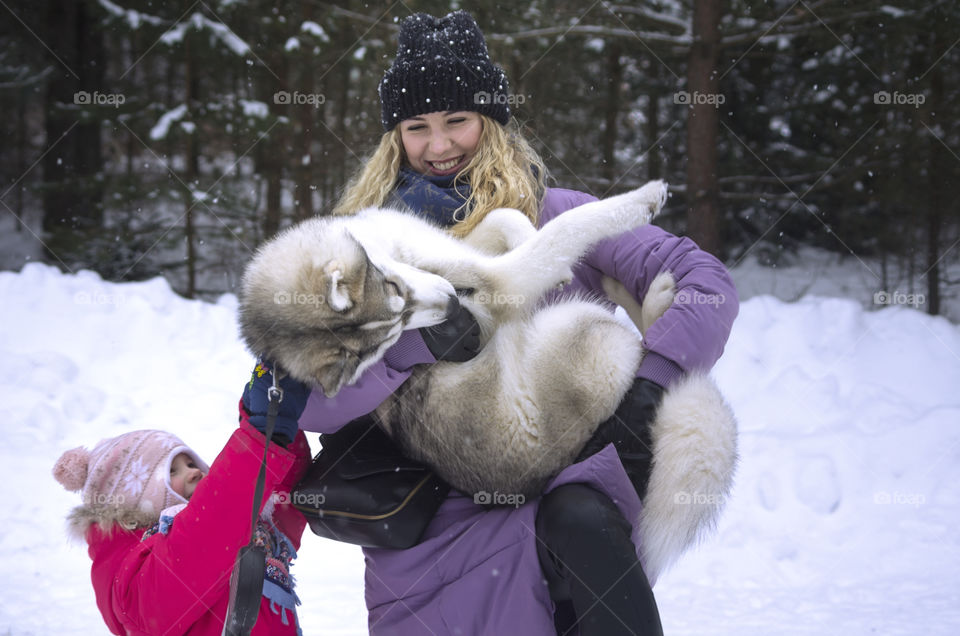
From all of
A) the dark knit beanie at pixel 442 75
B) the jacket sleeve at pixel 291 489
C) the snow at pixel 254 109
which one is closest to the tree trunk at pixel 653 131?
the snow at pixel 254 109

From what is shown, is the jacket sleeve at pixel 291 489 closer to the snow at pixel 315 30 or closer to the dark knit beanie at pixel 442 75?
the dark knit beanie at pixel 442 75

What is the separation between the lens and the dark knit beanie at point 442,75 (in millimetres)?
2512

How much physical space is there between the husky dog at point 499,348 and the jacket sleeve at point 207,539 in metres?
0.27

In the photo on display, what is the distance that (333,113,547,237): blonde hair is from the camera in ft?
8.05

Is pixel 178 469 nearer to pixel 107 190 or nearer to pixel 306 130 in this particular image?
pixel 306 130

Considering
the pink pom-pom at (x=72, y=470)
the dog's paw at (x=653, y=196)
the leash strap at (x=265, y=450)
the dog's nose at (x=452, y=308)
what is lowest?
the pink pom-pom at (x=72, y=470)

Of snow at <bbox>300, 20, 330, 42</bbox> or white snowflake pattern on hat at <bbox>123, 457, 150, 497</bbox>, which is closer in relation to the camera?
white snowflake pattern on hat at <bbox>123, 457, 150, 497</bbox>

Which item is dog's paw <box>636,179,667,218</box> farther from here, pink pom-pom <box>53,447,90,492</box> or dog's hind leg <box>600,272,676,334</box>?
pink pom-pom <box>53,447,90,492</box>

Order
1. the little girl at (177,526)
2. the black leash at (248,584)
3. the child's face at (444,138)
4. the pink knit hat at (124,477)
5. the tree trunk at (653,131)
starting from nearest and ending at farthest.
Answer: the black leash at (248,584) → the little girl at (177,526) → the pink knit hat at (124,477) → the child's face at (444,138) → the tree trunk at (653,131)

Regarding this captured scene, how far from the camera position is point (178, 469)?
93.5 inches

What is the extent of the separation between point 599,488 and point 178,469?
1467mm

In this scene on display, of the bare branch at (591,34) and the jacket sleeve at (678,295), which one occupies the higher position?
the bare branch at (591,34)

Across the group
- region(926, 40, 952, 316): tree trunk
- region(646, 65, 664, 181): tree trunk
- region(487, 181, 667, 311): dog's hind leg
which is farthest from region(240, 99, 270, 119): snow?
region(926, 40, 952, 316): tree trunk

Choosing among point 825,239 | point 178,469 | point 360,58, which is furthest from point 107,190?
point 825,239
